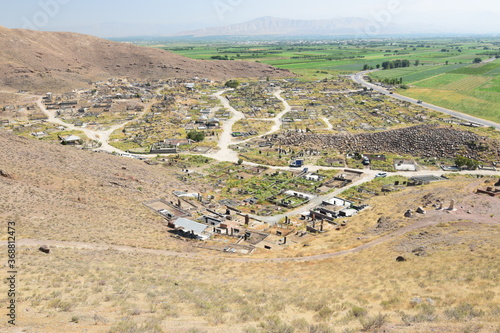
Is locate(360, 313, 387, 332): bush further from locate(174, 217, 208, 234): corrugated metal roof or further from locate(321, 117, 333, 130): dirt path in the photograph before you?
locate(321, 117, 333, 130): dirt path

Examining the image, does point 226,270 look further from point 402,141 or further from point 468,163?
point 402,141

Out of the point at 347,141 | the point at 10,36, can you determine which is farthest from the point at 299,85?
the point at 10,36

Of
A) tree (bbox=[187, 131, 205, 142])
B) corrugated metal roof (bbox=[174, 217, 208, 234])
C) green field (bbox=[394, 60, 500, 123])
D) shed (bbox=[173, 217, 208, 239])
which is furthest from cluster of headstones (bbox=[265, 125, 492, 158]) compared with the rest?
shed (bbox=[173, 217, 208, 239])

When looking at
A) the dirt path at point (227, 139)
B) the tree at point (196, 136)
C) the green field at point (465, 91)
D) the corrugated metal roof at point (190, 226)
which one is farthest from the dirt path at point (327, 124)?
the corrugated metal roof at point (190, 226)

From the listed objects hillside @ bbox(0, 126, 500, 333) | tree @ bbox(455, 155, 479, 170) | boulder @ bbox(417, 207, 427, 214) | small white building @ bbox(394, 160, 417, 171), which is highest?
hillside @ bbox(0, 126, 500, 333)

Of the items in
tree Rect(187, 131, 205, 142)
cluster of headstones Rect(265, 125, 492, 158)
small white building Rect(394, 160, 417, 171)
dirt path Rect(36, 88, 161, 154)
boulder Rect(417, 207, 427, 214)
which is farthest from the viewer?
tree Rect(187, 131, 205, 142)

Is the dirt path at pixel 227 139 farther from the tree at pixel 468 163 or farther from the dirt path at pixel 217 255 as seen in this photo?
the tree at pixel 468 163

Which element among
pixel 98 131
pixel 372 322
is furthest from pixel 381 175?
pixel 98 131

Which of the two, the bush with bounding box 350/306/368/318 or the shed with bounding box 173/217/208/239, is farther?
the shed with bounding box 173/217/208/239
